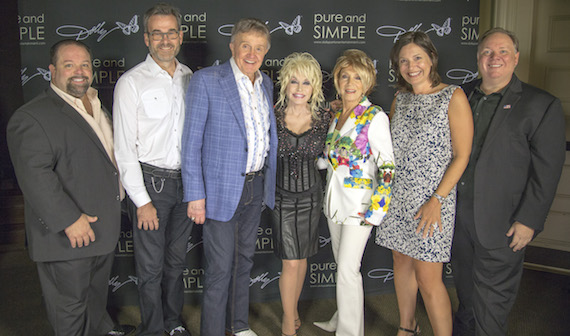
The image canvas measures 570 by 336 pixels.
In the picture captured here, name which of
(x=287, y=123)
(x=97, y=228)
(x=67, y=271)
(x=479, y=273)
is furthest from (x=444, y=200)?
(x=67, y=271)

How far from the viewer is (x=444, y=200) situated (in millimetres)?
2307

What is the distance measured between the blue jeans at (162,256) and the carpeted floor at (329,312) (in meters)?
0.33

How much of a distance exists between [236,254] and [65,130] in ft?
3.76

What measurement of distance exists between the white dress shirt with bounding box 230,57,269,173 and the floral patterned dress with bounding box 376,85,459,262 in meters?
0.74

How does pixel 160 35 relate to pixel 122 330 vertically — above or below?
above

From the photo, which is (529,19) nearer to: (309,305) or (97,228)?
(309,305)

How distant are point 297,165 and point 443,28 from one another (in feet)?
5.67

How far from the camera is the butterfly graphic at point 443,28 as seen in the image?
10.8 feet

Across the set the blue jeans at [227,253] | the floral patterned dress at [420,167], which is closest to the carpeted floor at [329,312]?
the blue jeans at [227,253]

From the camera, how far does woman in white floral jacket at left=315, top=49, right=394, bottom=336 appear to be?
2363 mm

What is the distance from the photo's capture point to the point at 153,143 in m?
2.44
